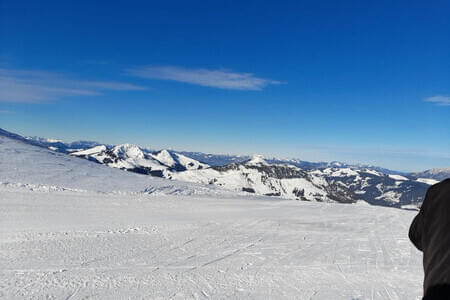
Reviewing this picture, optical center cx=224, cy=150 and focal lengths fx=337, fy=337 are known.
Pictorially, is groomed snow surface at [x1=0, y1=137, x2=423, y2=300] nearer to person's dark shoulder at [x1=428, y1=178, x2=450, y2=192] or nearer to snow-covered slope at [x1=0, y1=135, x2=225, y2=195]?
snow-covered slope at [x1=0, y1=135, x2=225, y2=195]

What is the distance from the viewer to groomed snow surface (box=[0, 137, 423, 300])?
668 cm

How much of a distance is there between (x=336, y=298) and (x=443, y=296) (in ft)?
19.5

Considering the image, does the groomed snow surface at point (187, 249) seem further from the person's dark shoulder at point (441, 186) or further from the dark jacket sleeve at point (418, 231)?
the person's dark shoulder at point (441, 186)

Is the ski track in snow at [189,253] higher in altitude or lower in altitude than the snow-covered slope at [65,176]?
lower

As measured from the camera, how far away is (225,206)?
1788 centimetres

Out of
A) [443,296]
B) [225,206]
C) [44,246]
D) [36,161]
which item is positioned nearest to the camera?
[443,296]

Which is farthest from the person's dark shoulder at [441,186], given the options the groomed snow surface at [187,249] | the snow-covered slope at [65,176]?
the snow-covered slope at [65,176]

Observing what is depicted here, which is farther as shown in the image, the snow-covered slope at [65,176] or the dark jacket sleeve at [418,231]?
the snow-covered slope at [65,176]

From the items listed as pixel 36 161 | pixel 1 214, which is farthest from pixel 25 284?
pixel 36 161

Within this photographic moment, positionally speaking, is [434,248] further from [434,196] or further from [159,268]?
[159,268]

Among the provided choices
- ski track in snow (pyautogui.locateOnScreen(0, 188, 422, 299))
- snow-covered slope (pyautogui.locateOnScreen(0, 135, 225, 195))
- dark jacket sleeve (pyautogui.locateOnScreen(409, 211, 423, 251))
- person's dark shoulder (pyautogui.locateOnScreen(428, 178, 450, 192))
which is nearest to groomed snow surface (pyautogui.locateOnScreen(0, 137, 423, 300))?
ski track in snow (pyautogui.locateOnScreen(0, 188, 422, 299))

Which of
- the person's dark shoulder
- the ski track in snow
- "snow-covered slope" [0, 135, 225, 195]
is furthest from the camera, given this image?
"snow-covered slope" [0, 135, 225, 195]

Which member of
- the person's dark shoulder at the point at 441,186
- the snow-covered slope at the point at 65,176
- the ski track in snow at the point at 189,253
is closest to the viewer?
the person's dark shoulder at the point at 441,186

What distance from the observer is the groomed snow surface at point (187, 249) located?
668 cm
